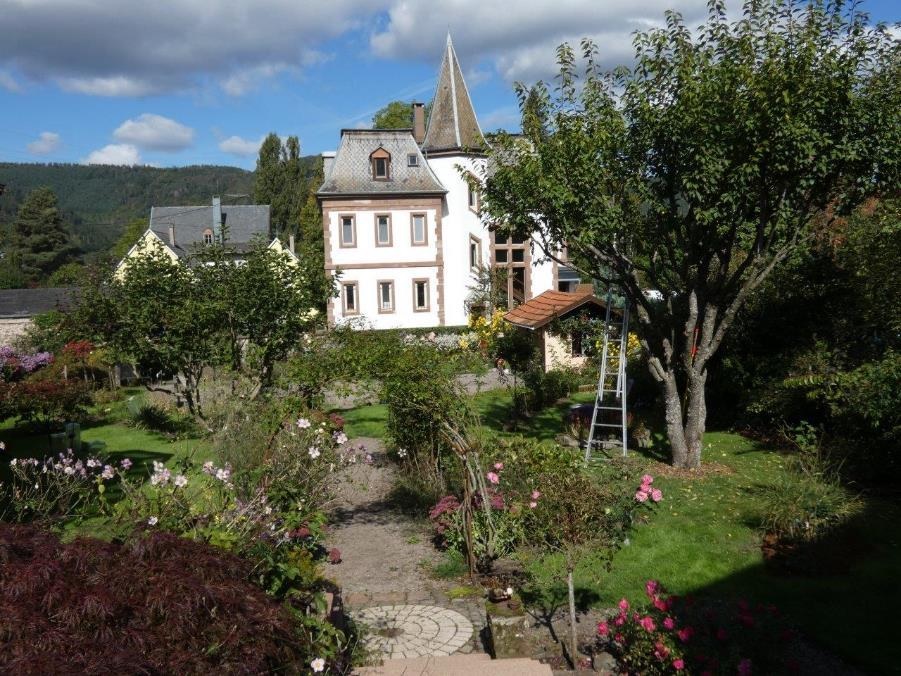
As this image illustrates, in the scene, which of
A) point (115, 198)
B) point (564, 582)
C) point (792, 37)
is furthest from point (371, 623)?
point (115, 198)

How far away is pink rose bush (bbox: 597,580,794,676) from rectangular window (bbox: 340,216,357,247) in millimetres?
30440

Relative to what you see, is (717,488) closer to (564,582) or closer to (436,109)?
(564,582)

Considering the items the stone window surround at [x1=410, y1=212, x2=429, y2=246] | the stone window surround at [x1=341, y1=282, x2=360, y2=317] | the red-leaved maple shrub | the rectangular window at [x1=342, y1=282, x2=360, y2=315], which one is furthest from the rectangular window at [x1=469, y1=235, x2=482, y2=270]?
the red-leaved maple shrub

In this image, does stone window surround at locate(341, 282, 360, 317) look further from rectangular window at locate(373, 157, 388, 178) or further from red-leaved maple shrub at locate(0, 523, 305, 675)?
red-leaved maple shrub at locate(0, 523, 305, 675)

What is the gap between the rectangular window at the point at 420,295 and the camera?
116 feet

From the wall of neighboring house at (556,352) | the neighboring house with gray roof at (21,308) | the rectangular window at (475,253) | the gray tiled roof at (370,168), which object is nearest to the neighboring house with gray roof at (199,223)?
the neighboring house with gray roof at (21,308)

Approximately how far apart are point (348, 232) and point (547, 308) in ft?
50.8

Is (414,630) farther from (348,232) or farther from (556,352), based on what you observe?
(348,232)

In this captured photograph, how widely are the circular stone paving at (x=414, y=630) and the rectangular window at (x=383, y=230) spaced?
94.4 ft

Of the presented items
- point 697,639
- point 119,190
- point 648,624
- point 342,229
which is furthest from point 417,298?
point 119,190

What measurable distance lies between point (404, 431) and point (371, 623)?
4.38 meters

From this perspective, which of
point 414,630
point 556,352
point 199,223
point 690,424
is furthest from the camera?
point 199,223

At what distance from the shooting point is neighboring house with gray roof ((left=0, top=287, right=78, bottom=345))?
33.9m

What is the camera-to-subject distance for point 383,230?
35.1 metres
